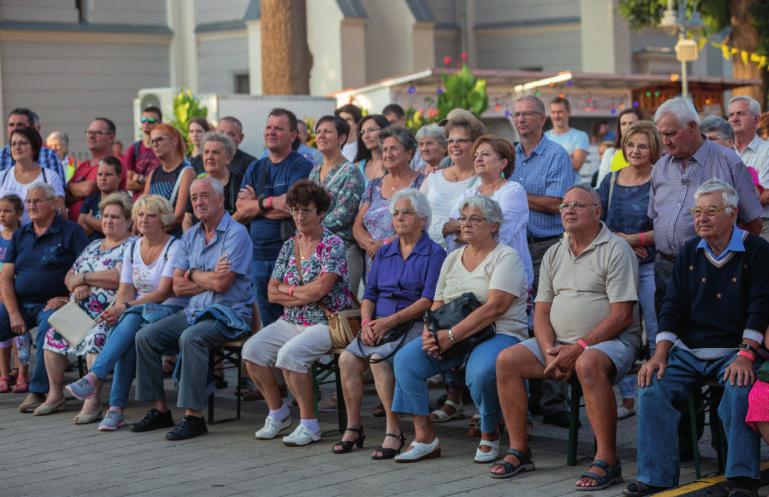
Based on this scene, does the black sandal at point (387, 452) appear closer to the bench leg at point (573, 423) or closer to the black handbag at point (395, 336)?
the black handbag at point (395, 336)

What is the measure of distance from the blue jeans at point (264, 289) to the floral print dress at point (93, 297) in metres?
0.96

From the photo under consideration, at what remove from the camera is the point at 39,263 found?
10625 millimetres

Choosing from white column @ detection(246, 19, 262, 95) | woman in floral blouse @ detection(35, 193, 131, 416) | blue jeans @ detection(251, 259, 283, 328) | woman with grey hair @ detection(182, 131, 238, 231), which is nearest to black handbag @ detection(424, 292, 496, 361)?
blue jeans @ detection(251, 259, 283, 328)

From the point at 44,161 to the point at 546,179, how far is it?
15.8ft

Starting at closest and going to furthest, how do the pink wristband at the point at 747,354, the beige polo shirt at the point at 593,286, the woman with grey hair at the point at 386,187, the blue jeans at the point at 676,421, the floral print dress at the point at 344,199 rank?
1. the blue jeans at the point at 676,421
2. the pink wristband at the point at 747,354
3. the beige polo shirt at the point at 593,286
4. the woman with grey hair at the point at 386,187
5. the floral print dress at the point at 344,199

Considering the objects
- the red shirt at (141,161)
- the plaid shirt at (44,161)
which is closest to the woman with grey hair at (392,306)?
the red shirt at (141,161)

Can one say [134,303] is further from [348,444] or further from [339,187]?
[348,444]

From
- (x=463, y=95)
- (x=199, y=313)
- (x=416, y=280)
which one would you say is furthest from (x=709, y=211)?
(x=463, y=95)

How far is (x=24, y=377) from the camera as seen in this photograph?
1095cm

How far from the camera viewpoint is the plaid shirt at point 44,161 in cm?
1162

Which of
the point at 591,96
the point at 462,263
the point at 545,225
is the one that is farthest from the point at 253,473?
the point at 591,96

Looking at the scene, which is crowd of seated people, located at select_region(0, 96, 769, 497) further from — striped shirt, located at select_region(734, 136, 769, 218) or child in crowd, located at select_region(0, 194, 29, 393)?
striped shirt, located at select_region(734, 136, 769, 218)

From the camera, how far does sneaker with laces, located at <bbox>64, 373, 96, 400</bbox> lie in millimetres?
9508

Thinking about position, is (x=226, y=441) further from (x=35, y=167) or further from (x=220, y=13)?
(x=220, y=13)
